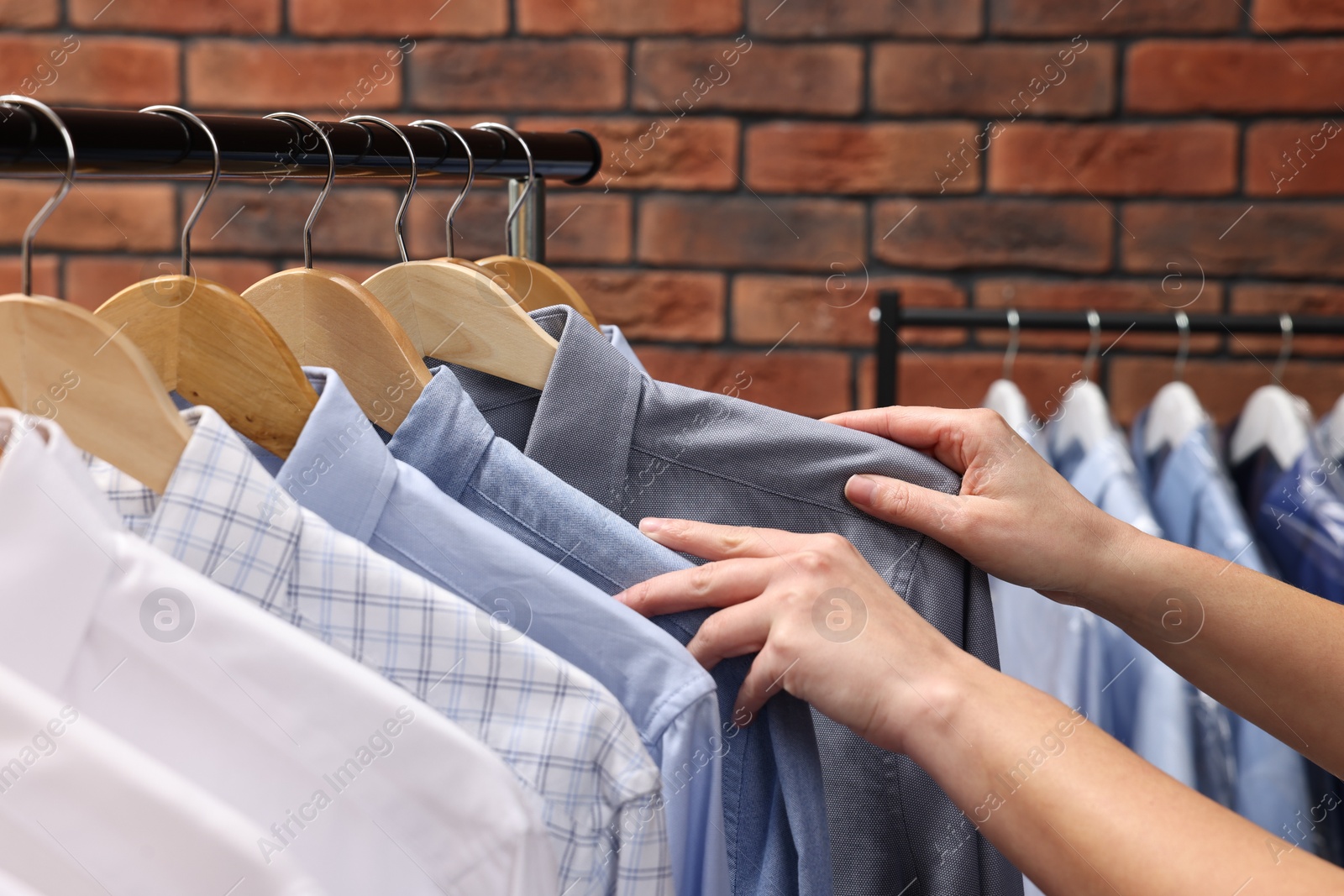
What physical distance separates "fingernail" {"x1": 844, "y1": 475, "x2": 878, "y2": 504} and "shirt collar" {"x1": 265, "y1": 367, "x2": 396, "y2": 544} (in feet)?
0.76

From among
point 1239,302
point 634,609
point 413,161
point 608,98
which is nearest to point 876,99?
point 608,98

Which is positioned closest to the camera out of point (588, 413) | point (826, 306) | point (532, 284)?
point (588, 413)

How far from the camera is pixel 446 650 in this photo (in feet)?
1.34

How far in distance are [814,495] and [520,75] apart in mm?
889

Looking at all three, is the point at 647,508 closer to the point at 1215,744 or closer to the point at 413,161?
the point at 413,161

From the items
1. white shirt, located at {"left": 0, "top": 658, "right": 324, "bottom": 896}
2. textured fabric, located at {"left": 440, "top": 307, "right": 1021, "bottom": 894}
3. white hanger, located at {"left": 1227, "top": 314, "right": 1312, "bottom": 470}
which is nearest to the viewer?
white shirt, located at {"left": 0, "top": 658, "right": 324, "bottom": 896}

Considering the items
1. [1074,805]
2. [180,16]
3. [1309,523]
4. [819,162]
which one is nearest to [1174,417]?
[1309,523]

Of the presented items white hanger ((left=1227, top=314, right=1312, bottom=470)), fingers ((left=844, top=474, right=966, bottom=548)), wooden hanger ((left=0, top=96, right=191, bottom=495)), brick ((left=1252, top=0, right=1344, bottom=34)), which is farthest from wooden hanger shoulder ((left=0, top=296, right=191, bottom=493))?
brick ((left=1252, top=0, right=1344, bottom=34))

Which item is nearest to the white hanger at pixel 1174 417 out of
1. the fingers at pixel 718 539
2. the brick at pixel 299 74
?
the fingers at pixel 718 539

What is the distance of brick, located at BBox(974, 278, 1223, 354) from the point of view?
1.24 meters

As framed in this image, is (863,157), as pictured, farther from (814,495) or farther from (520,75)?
(814,495)

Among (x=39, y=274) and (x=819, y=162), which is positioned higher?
(x=819, y=162)

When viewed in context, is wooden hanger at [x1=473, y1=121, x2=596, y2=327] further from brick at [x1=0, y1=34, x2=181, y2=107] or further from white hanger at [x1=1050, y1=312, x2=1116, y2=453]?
brick at [x1=0, y1=34, x2=181, y2=107]

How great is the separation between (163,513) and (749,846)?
300 millimetres
